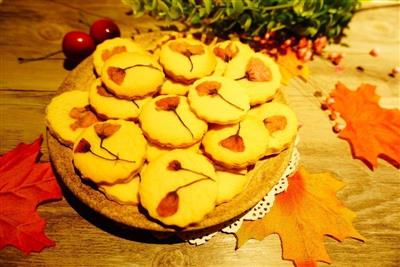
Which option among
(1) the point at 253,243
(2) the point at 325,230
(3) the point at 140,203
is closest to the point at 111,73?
(3) the point at 140,203

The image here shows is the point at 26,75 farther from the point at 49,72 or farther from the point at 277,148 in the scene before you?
the point at 277,148

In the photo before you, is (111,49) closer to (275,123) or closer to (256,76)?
(256,76)

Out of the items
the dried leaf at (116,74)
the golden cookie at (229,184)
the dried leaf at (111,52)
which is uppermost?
the dried leaf at (116,74)

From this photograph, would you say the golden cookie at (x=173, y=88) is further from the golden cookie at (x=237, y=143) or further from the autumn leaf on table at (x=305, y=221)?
the autumn leaf on table at (x=305, y=221)

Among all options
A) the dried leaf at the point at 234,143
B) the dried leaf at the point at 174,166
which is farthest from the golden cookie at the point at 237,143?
the dried leaf at the point at 174,166

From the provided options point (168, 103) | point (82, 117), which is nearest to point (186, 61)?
point (168, 103)

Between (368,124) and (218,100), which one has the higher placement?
(218,100)
